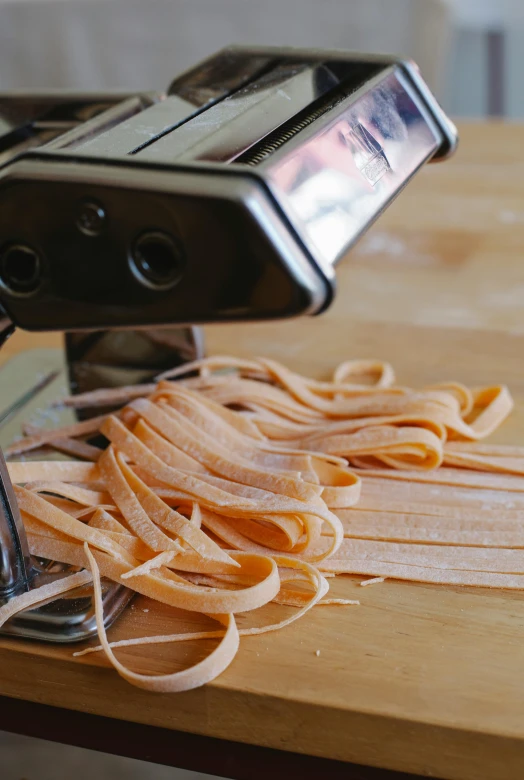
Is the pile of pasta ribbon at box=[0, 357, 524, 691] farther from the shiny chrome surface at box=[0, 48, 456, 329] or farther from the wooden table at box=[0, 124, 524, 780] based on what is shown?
the shiny chrome surface at box=[0, 48, 456, 329]

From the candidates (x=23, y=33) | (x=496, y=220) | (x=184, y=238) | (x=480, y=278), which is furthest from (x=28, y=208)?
(x=23, y=33)

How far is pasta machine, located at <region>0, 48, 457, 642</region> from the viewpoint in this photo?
1.89ft

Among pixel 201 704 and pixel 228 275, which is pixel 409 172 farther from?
pixel 201 704

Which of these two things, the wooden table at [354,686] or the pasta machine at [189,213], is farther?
the wooden table at [354,686]

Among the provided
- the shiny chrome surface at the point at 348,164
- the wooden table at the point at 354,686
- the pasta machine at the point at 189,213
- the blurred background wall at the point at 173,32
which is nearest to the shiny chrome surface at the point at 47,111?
the pasta machine at the point at 189,213

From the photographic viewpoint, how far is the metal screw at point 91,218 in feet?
1.93

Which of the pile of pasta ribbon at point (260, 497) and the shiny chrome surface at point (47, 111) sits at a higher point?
the shiny chrome surface at point (47, 111)

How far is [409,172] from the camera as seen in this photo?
0.76 metres

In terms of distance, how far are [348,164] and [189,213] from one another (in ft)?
0.55

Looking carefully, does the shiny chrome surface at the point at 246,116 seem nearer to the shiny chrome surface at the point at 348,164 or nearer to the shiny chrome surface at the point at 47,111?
the shiny chrome surface at the point at 348,164

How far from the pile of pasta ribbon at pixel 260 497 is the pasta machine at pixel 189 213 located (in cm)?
5

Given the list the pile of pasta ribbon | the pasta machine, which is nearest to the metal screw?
the pasta machine

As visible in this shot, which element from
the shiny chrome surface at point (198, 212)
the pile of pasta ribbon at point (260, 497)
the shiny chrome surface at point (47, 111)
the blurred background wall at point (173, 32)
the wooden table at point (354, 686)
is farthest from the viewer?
the blurred background wall at point (173, 32)

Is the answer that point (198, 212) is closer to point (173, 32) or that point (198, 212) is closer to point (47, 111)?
point (47, 111)
